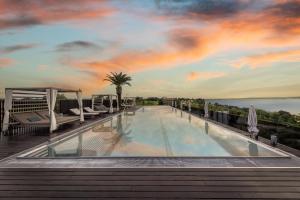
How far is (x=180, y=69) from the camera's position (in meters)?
20.1

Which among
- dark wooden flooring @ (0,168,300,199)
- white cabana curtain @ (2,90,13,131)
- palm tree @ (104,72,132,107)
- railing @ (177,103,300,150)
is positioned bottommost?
dark wooden flooring @ (0,168,300,199)

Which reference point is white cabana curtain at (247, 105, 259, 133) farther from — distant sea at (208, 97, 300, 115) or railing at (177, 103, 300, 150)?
distant sea at (208, 97, 300, 115)

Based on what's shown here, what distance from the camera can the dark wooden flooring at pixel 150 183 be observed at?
3.41 m

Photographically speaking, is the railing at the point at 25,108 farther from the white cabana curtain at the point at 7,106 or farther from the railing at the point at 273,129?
the railing at the point at 273,129

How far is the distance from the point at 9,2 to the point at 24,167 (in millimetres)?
7529

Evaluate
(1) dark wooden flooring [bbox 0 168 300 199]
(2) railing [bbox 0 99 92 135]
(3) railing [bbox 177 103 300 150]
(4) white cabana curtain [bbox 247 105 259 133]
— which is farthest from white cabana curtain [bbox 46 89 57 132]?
(3) railing [bbox 177 103 300 150]

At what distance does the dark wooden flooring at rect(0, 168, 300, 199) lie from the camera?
341cm

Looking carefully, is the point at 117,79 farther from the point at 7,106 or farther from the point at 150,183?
the point at 150,183

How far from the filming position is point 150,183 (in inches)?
148

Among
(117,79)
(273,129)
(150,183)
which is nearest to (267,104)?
(117,79)

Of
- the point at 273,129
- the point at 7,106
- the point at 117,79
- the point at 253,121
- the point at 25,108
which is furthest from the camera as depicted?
the point at 117,79

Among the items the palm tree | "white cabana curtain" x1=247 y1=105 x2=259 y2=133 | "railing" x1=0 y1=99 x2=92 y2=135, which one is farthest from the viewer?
the palm tree

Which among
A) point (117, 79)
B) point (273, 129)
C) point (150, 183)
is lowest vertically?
point (150, 183)

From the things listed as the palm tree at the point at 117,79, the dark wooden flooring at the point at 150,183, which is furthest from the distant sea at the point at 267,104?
the dark wooden flooring at the point at 150,183
